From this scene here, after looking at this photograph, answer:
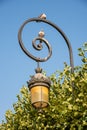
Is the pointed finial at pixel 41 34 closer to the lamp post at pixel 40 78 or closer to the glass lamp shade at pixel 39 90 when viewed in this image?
the lamp post at pixel 40 78

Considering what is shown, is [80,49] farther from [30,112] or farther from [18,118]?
[18,118]

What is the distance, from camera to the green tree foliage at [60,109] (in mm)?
12383

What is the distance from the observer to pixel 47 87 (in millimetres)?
8617

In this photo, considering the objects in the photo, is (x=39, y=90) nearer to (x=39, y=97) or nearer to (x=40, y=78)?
(x=39, y=97)

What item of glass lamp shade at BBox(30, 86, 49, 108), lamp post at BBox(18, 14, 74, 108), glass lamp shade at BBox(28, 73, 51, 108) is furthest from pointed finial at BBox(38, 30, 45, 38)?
glass lamp shade at BBox(30, 86, 49, 108)

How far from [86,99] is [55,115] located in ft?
6.64

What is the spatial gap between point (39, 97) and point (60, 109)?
4862 millimetres

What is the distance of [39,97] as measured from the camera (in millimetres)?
8109

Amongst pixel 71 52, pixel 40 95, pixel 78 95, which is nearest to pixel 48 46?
pixel 71 52

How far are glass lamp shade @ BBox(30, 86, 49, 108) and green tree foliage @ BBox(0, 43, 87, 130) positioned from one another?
7.1 inches

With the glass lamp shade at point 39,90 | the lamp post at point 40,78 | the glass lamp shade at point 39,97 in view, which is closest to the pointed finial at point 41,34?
the lamp post at point 40,78

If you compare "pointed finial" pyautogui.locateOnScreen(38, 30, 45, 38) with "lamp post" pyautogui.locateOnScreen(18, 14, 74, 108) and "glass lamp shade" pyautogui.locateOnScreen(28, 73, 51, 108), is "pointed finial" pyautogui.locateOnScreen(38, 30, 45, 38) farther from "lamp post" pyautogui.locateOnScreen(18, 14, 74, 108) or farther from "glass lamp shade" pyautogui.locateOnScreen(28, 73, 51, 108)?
"glass lamp shade" pyautogui.locateOnScreen(28, 73, 51, 108)

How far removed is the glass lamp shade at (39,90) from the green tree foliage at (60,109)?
24 centimetres

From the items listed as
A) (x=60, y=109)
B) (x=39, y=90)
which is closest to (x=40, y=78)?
(x=39, y=90)
